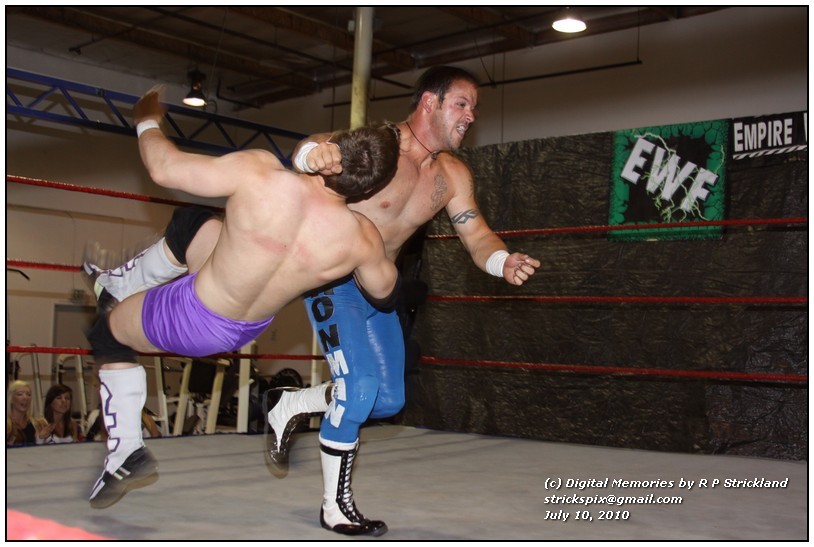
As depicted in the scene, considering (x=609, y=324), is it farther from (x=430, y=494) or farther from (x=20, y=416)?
(x=20, y=416)

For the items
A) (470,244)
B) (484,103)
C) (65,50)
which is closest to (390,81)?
(484,103)

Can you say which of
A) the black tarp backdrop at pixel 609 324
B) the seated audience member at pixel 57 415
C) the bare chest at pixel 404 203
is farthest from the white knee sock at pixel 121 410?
the seated audience member at pixel 57 415

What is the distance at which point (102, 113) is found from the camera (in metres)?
10.4

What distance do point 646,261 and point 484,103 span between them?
475 cm

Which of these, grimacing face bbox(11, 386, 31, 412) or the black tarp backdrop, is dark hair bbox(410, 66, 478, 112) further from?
grimacing face bbox(11, 386, 31, 412)

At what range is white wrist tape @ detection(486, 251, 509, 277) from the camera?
8.69 ft

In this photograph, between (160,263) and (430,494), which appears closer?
(160,263)

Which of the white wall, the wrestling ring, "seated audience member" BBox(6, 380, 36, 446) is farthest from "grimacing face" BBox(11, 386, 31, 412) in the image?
the white wall

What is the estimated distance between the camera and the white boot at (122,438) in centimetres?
227

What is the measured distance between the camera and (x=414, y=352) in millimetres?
4258

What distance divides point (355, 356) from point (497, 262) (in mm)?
583

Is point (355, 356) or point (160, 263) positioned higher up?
point (160, 263)

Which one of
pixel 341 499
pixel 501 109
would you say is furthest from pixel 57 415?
pixel 501 109

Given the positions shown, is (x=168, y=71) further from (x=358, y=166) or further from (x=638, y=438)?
(x=358, y=166)
